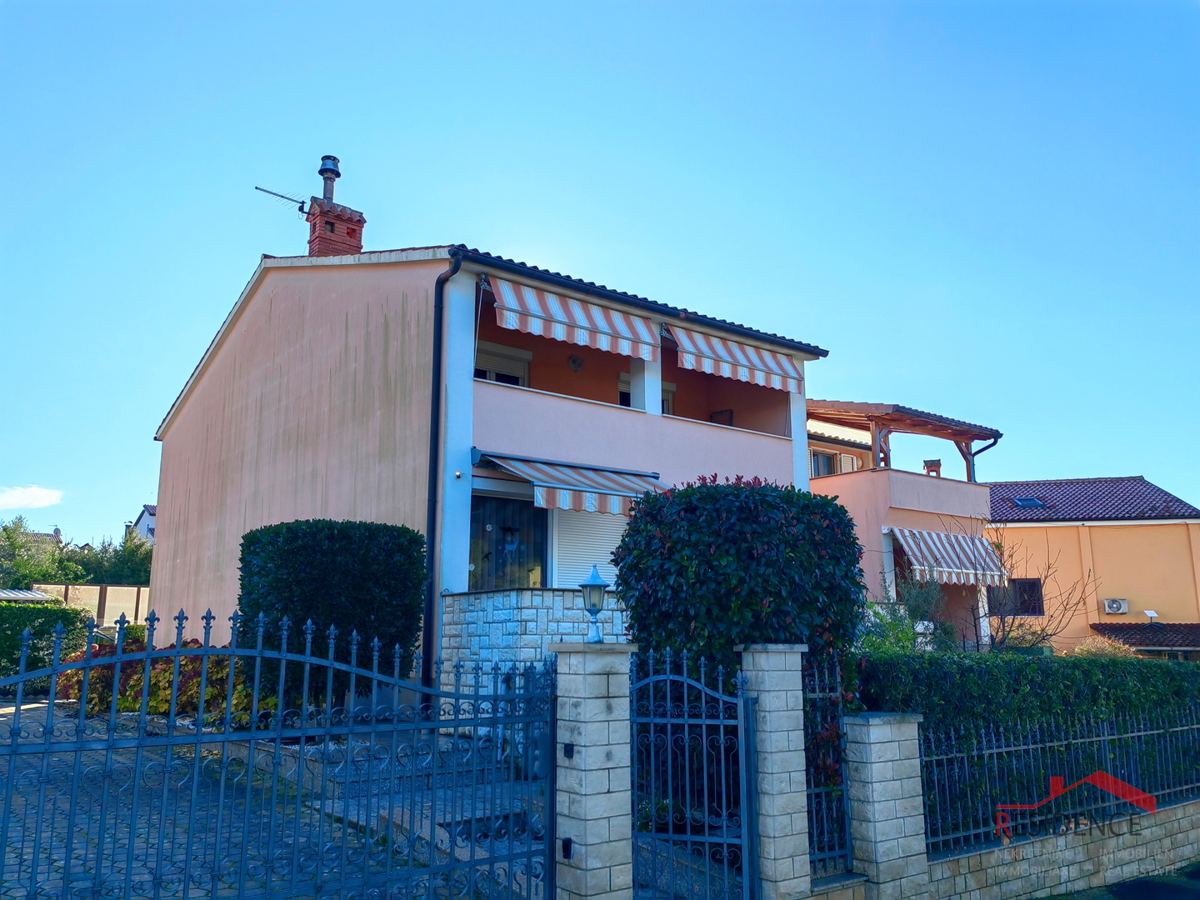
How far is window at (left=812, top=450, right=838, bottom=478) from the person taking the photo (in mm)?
29438

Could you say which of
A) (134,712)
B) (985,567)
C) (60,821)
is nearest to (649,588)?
(60,821)

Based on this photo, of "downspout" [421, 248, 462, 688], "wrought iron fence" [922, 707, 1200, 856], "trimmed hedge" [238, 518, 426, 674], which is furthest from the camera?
"downspout" [421, 248, 462, 688]

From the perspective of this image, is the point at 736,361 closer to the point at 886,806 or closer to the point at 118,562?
the point at 886,806

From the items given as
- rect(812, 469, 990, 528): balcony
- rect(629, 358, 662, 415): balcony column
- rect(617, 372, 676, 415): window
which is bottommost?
rect(812, 469, 990, 528): balcony

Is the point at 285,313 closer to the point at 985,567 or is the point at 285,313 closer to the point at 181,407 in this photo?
the point at 181,407

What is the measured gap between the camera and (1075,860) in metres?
10.4

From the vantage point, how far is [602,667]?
6996 mm

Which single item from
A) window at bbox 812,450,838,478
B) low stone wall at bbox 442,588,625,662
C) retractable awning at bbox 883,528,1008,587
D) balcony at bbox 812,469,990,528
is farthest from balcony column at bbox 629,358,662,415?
window at bbox 812,450,838,478

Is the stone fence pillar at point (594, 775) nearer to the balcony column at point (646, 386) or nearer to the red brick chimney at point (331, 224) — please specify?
the balcony column at point (646, 386)

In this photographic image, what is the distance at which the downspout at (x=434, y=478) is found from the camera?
1448 cm

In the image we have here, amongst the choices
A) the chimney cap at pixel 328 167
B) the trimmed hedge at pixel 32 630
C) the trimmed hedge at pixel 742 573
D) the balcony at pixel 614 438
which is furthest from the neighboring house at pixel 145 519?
the trimmed hedge at pixel 742 573

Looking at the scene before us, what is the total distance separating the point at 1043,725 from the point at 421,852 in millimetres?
7213

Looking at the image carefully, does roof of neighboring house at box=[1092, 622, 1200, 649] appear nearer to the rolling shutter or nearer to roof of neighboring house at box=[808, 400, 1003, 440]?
roof of neighboring house at box=[808, 400, 1003, 440]

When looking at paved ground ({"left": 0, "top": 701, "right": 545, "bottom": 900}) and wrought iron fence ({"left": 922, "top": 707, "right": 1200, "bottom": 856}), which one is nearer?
paved ground ({"left": 0, "top": 701, "right": 545, "bottom": 900})
